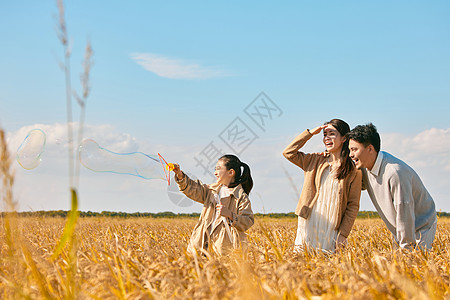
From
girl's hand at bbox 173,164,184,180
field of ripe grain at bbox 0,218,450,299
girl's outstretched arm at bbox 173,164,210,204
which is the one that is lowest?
field of ripe grain at bbox 0,218,450,299

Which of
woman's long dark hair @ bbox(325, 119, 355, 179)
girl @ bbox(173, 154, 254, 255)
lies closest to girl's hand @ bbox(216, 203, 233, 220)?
girl @ bbox(173, 154, 254, 255)

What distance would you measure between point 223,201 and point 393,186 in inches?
84.7

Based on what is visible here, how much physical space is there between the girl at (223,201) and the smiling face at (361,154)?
148cm

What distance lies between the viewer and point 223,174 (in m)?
6.51

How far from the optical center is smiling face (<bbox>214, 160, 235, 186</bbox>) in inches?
256

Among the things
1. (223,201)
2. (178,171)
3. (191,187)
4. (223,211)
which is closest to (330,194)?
(223,211)

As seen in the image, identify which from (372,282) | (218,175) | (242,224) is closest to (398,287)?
(372,282)

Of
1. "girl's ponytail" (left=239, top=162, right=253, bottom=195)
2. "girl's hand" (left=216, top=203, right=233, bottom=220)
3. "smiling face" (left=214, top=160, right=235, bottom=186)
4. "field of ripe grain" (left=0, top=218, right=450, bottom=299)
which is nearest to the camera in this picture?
"field of ripe grain" (left=0, top=218, right=450, bottom=299)

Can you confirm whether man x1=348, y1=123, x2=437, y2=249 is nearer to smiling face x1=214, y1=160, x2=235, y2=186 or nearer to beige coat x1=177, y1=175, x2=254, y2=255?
beige coat x1=177, y1=175, x2=254, y2=255

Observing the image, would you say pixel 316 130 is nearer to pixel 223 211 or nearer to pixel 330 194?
pixel 330 194

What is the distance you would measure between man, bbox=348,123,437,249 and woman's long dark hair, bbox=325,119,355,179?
0.19 meters

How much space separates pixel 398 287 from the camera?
119 inches

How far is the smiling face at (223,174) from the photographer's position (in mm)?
6512

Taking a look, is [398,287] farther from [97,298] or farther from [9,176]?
[9,176]
